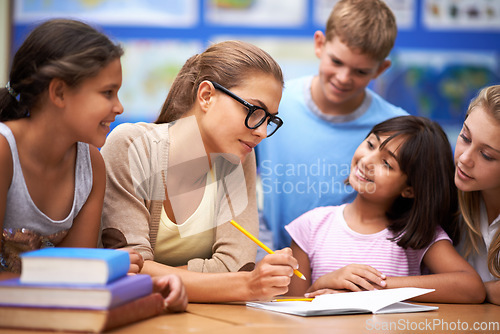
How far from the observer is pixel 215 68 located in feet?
5.15

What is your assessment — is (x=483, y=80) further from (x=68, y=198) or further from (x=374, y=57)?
(x=68, y=198)

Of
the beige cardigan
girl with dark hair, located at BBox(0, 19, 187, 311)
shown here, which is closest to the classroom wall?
the beige cardigan

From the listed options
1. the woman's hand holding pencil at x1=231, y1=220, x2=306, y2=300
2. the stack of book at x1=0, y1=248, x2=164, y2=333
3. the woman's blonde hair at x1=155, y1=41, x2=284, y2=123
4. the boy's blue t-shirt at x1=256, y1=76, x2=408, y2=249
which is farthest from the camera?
the boy's blue t-shirt at x1=256, y1=76, x2=408, y2=249

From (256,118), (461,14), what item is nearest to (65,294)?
(256,118)

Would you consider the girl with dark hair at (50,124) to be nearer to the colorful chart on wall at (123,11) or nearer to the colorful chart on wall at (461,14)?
the colorful chart on wall at (123,11)

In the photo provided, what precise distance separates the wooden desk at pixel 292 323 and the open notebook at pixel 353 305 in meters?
0.02

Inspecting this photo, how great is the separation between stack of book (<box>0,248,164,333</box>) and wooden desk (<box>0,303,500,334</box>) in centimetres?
3

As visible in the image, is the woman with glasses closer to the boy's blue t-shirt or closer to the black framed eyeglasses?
the black framed eyeglasses

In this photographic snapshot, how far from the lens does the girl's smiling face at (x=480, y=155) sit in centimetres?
158

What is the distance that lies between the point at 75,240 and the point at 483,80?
8.92ft

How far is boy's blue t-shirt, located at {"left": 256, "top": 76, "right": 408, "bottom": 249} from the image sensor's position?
2303 millimetres

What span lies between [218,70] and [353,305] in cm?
76

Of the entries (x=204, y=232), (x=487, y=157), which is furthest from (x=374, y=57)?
(x=204, y=232)

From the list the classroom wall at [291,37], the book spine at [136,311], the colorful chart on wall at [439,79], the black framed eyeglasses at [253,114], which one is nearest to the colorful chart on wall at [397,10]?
the classroom wall at [291,37]
